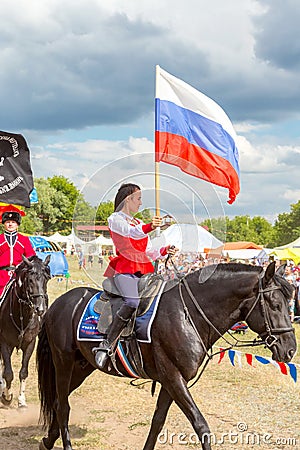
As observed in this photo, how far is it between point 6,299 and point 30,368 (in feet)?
12.4

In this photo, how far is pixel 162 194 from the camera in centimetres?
575

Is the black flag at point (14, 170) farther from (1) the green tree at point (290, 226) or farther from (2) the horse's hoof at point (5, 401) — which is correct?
(1) the green tree at point (290, 226)

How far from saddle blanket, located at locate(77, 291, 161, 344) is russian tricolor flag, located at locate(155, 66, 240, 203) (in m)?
2.48

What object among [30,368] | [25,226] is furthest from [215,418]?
[25,226]

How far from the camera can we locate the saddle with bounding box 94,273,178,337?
570 centimetres

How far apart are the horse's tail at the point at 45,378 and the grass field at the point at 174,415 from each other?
44 centimetres

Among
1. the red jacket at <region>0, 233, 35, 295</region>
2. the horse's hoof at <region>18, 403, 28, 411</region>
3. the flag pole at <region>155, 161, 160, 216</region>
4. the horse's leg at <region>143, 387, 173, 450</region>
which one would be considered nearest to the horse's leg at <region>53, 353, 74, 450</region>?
the horse's leg at <region>143, 387, 173, 450</region>

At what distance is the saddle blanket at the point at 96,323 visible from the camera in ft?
18.5

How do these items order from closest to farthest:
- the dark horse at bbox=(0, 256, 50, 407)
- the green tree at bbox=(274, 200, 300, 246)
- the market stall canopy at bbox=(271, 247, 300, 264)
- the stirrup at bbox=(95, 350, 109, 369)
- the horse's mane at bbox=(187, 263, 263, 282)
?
the horse's mane at bbox=(187, 263, 263, 282)
the stirrup at bbox=(95, 350, 109, 369)
the dark horse at bbox=(0, 256, 50, 407)
the market stall canopy at bbox=(271, 247, 300, 264)
the green tree at bbox=(274, 200, 300, 246)

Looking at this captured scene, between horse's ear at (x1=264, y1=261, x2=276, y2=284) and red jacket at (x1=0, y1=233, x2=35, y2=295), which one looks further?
red jacket at (x1=0, y1=233, x2=35, y2=295)

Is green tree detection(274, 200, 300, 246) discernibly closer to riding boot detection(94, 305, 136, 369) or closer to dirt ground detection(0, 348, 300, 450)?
dirt ground detection(0, 348, 300, 450)

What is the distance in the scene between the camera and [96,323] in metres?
6.05

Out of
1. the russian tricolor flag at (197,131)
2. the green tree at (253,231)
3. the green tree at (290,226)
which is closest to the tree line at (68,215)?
the green tree at (290,226)

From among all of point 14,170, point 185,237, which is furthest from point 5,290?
point 185,237
